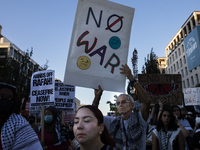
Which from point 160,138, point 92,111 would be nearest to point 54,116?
point 160,138

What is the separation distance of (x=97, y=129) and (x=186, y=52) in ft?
93.9

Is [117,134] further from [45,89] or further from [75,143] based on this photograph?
[45,89]

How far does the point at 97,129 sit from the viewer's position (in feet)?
5.31

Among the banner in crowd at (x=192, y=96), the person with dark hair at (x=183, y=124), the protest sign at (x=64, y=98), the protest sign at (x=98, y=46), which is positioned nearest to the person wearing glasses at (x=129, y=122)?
the protest sign at (x=98, y=46)

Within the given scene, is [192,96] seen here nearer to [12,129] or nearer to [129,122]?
[129,122]

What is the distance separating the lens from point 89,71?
107 inches

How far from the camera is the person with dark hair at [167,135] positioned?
10.6ft

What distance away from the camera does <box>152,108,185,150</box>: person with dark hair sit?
127 inches

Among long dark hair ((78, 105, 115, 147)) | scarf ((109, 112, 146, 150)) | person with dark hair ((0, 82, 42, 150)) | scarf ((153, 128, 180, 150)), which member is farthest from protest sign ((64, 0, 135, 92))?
scarf ((153, 128, 180, 150))

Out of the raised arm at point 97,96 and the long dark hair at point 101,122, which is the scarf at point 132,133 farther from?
the long dark hair at point 101,122

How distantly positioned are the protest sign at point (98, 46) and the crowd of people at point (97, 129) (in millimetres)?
148

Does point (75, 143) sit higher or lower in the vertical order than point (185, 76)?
lower

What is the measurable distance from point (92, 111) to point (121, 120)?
3.70 feet

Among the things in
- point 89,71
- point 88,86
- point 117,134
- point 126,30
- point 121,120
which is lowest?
point 117,134
